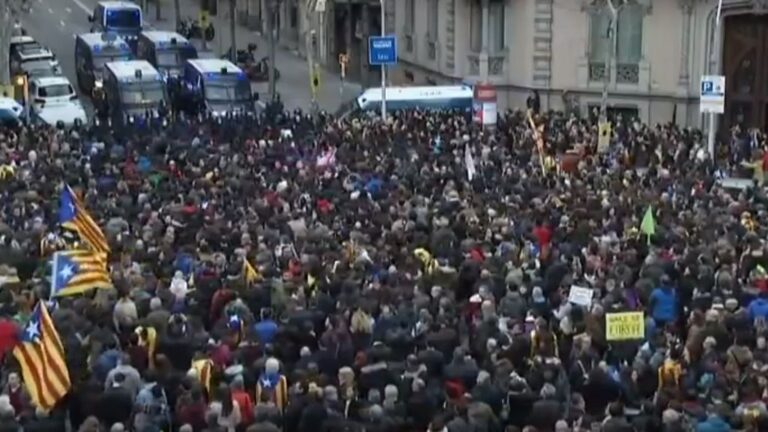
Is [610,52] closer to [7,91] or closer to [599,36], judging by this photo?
[599,36]

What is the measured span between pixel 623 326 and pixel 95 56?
3893 centimetres

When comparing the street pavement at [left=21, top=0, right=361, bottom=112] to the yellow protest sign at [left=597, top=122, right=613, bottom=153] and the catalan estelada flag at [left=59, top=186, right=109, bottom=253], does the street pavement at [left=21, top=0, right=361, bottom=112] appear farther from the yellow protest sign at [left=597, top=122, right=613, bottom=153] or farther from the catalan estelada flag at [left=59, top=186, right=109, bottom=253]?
the catalan estelada flag at [left=59, top=186, right=109, bottom=253]

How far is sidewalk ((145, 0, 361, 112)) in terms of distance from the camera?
58688mm

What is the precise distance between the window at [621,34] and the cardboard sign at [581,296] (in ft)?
98.6

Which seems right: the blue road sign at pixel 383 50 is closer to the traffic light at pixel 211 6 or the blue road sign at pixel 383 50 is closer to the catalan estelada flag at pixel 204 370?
the catalan estelada flag at pixel 204 370

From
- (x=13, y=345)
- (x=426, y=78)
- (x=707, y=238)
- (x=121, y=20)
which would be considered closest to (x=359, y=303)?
(x=13, y=345)

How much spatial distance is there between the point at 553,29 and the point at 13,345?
35225 mm

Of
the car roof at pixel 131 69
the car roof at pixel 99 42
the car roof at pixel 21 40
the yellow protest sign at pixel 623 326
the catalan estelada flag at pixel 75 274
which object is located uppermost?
the car roof at pixel 99 42

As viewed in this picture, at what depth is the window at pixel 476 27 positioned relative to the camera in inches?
2143

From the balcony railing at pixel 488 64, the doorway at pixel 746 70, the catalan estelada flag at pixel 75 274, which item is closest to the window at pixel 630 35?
the doorway at pixel 746 70

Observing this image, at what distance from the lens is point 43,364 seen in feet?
57.3

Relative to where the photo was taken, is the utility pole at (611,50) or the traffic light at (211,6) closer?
the utility pole at (611,50)

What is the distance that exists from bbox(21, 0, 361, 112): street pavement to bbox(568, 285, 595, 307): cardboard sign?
35196 mm

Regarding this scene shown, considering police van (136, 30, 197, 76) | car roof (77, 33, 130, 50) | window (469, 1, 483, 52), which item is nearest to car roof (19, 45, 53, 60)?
car roof (77, 33, 130, 50)
